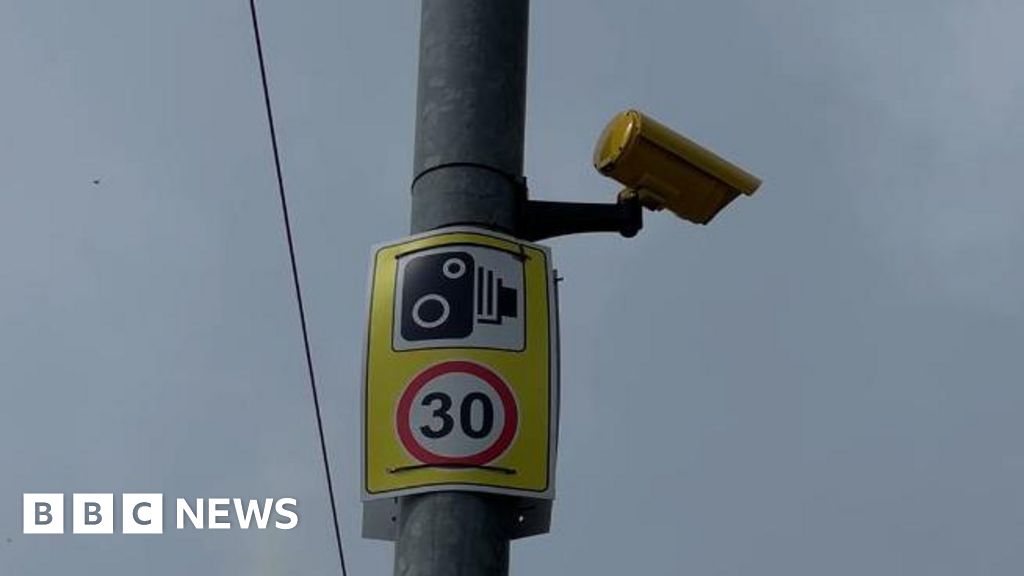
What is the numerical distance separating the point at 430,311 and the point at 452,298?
0.21 ft

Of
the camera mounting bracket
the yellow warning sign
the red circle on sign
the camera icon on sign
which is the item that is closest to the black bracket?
the camera mounting bracket

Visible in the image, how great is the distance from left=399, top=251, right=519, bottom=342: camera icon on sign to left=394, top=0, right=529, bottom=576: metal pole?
Answer: 0.33 ft

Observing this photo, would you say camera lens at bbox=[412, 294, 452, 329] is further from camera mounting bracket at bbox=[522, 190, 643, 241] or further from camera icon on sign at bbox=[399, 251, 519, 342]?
camera mounting bracket at bbox=[522, 190, 643, 241]

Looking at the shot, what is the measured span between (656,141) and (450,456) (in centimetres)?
106

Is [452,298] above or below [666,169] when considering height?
below

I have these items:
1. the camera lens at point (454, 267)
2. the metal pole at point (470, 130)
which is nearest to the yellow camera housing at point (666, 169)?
the metal pole at point (470, 130)

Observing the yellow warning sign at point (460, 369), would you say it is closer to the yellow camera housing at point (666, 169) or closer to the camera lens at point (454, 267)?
the camera lens at point (454, 267)

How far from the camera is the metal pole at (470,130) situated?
431 centimetres

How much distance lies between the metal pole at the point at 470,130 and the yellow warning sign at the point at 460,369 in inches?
2.0

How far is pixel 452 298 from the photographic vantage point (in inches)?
180

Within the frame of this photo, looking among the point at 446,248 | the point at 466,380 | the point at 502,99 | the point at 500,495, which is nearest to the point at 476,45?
the point at 502,99

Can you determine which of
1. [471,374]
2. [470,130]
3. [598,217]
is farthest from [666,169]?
[471,374]

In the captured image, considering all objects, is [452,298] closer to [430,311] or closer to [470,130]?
[430,311]

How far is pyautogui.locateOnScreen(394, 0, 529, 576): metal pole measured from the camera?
4.31 meters
